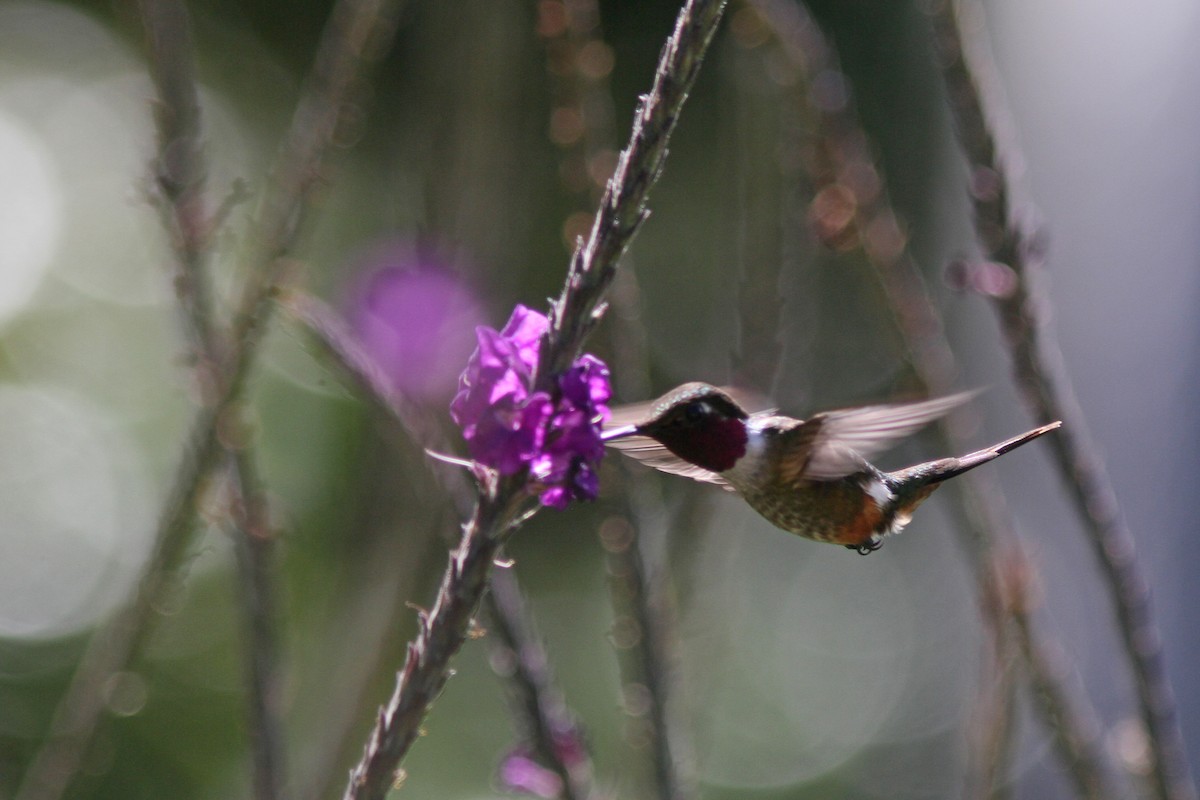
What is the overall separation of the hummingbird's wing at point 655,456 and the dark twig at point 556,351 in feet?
0.96

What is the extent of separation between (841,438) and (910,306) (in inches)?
18.0

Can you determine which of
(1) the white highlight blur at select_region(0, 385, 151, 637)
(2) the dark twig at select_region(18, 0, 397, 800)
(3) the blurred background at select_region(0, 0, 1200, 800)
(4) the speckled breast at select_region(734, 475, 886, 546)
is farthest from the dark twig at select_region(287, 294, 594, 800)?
(1) the white highlight blur at select_region(0, 385, 151, 637)

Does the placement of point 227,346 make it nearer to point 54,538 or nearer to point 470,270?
point 470,270

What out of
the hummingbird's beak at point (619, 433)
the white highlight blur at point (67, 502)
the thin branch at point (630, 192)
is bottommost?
the white highlight blur at point (67, 502)

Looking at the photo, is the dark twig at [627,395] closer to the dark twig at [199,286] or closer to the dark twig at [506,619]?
the dark twig at [506,619]

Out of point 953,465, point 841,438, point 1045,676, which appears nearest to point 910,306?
point 953,465

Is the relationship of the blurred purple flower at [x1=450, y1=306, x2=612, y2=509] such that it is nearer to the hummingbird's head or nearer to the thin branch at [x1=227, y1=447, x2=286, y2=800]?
the hummingbird's head

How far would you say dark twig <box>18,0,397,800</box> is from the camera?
168 cm

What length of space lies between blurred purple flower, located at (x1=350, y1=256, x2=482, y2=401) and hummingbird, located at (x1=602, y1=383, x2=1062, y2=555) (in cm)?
85

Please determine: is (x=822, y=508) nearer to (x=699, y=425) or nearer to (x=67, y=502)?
(x=699, y=425)

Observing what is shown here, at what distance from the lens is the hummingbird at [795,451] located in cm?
141

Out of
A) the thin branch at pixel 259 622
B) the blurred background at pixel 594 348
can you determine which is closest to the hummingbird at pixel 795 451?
the blurred background at pixel 594 348

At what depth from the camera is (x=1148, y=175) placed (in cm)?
399

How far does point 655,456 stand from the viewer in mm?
1575
